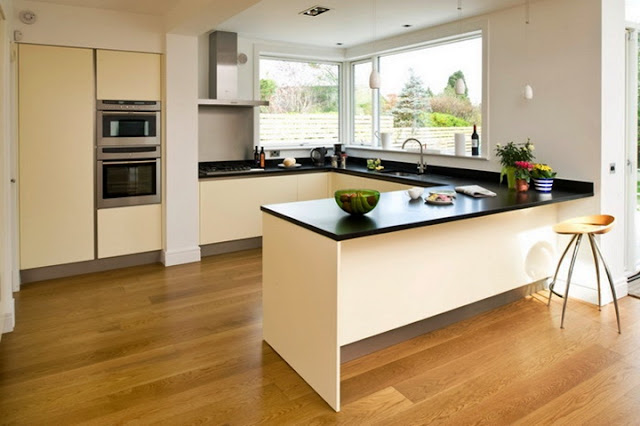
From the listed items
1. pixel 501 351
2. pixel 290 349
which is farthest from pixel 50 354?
pixel 501 351

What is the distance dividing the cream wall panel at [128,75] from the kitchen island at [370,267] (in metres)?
2.46

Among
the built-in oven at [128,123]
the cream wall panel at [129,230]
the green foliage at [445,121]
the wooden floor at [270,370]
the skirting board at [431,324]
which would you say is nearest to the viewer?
the wooden floor at [270,370]

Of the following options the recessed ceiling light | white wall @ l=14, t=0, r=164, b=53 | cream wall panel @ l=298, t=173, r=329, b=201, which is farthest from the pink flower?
white wall @ l=14, t=0, r=164, b=53

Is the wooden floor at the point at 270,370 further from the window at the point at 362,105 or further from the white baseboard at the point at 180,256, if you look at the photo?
the window at the point at 362,105

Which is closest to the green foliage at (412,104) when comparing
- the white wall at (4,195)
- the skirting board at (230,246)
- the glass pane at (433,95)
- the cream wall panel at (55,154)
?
the glass pane at (433,95)

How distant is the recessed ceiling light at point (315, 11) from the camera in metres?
4.36

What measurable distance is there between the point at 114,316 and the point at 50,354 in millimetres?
632

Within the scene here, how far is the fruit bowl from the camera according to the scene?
2654 millimetres

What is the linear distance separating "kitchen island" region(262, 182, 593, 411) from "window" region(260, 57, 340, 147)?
309cm

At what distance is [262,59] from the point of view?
5965 millimetres

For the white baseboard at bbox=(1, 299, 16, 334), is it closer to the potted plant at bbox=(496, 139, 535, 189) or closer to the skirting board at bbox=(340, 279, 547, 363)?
the skirting board at bbox=(340, 279, 547, 363)

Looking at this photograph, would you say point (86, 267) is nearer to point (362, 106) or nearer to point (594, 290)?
point (362, 106)

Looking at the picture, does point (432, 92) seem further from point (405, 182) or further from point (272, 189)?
point (272, 189)

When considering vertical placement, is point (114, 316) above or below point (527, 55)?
below
